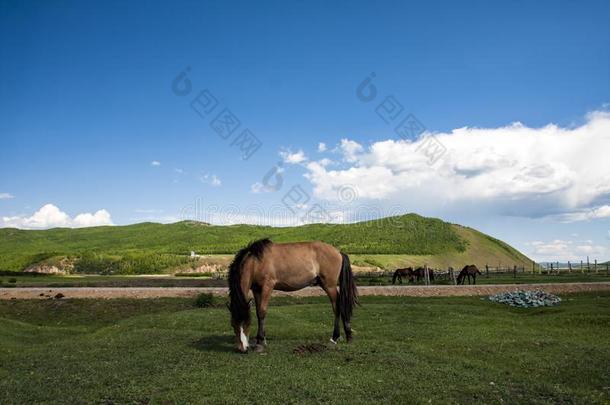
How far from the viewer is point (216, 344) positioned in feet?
48.9

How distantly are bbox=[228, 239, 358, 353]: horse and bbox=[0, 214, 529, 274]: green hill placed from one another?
6827 centimetres

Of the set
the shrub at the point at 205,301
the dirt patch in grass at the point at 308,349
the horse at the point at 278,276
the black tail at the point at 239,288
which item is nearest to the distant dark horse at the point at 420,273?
the shrub at the point at 205,301

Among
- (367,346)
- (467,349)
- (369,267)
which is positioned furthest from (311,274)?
(369,267)

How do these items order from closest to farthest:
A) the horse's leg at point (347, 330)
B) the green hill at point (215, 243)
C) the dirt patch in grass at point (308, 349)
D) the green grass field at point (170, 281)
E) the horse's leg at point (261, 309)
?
the dirt patch in grass at point (308, 349)
the horse's leg at point (261, 309)
the horse's leg at point (347, 330)
the green grass field at point (170, 281)
the green hill at point (215, 243)

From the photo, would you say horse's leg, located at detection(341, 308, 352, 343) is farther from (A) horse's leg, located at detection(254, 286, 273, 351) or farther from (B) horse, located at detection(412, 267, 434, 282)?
(B) horse, located at detection(412, 267, 434, 282)

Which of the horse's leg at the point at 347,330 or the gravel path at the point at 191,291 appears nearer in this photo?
the horse's leg at the point at 347,330

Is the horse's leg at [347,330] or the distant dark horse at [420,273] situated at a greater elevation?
the distant dark horse at [420,273]

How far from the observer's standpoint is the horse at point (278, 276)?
526 inches

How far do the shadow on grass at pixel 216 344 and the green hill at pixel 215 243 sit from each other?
66.2m

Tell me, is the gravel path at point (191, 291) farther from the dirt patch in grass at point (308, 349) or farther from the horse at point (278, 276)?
the dirt patch in grass at point (308, 349)

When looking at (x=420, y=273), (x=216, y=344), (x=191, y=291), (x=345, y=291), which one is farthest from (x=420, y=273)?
(x=216, y=344)

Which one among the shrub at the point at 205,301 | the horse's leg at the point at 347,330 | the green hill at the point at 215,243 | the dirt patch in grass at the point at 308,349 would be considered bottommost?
the shrub at the point at 205,301

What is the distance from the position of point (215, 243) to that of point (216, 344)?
4775 inches

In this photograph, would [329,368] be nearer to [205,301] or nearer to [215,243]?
[205,301]
